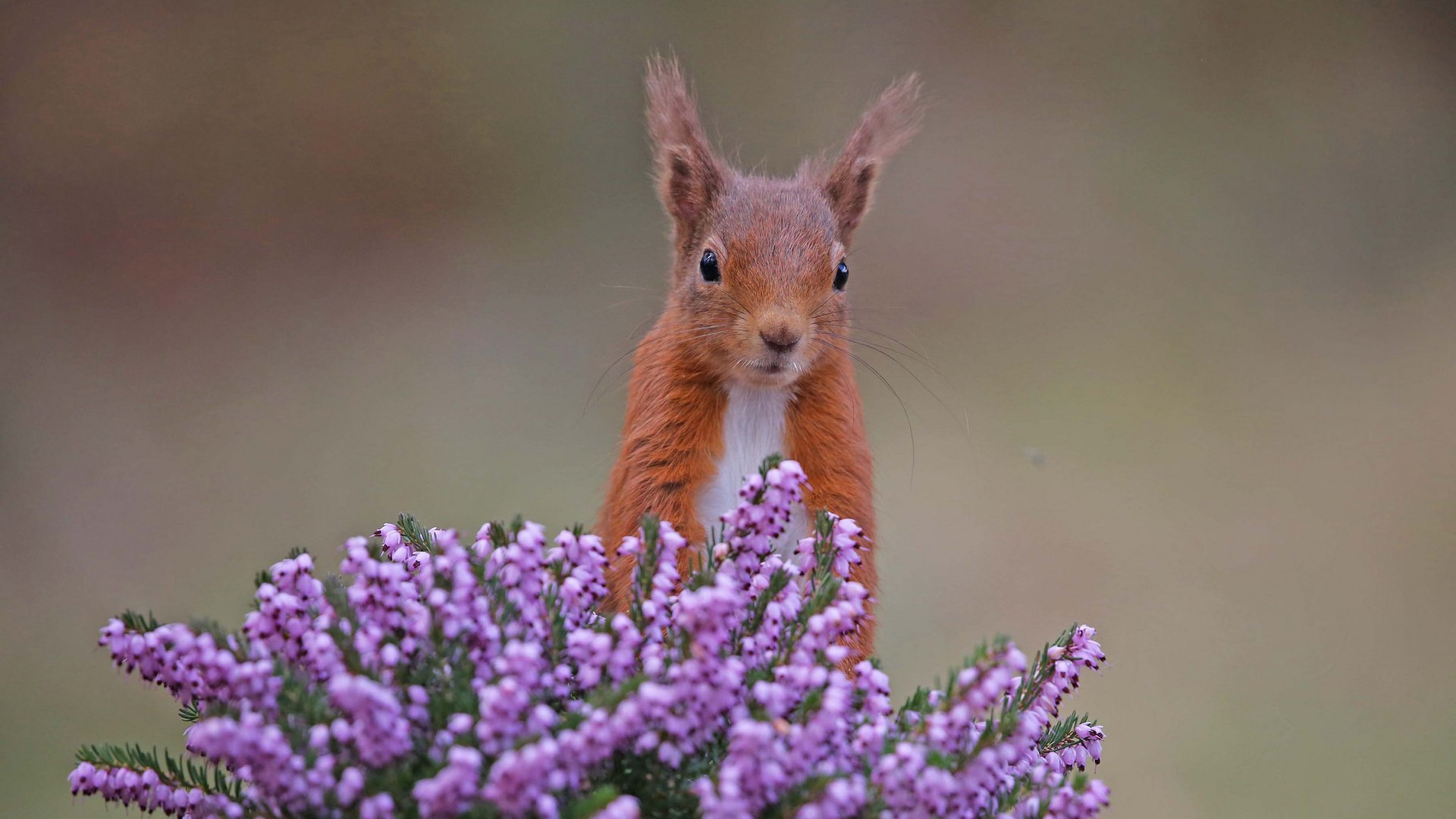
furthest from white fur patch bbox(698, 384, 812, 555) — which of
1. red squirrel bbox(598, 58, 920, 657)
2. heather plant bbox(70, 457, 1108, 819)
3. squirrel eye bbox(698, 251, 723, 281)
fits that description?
heather plant bbox(70, 457, 1108, 819)

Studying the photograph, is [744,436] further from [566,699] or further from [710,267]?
[566,699]

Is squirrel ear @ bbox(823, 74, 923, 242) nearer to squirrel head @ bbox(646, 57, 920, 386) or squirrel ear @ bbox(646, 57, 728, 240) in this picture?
squirrel head @ bbox(646, 57, 920, 386)

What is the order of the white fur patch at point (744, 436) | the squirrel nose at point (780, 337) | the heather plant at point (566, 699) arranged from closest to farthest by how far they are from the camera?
the heather plant at point (566, 699), the squirrel nose at point (780, 337), the white fur patch at point (744, 436)

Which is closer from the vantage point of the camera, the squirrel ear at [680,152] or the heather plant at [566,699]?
the heather plant at [566,699]

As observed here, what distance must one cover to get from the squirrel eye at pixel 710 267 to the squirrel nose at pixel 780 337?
103mm

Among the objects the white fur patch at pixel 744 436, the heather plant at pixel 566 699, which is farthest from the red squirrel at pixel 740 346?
the heather plant at pixel 566 699

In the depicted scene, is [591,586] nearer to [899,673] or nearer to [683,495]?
[683,495]

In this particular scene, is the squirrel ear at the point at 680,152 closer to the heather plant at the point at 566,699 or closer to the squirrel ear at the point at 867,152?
the squirrel ear at the point at 867,152

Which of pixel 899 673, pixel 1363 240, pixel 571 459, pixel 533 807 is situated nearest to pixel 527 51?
pixel 571 459

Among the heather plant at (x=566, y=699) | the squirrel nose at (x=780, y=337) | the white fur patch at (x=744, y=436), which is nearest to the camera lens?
the heather plant at (x=566, y=699)

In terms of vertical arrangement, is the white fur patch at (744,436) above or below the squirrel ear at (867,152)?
below

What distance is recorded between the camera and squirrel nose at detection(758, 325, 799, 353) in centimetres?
99

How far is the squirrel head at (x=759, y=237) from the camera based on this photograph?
3.37 feet

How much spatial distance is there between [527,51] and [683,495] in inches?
60.1
